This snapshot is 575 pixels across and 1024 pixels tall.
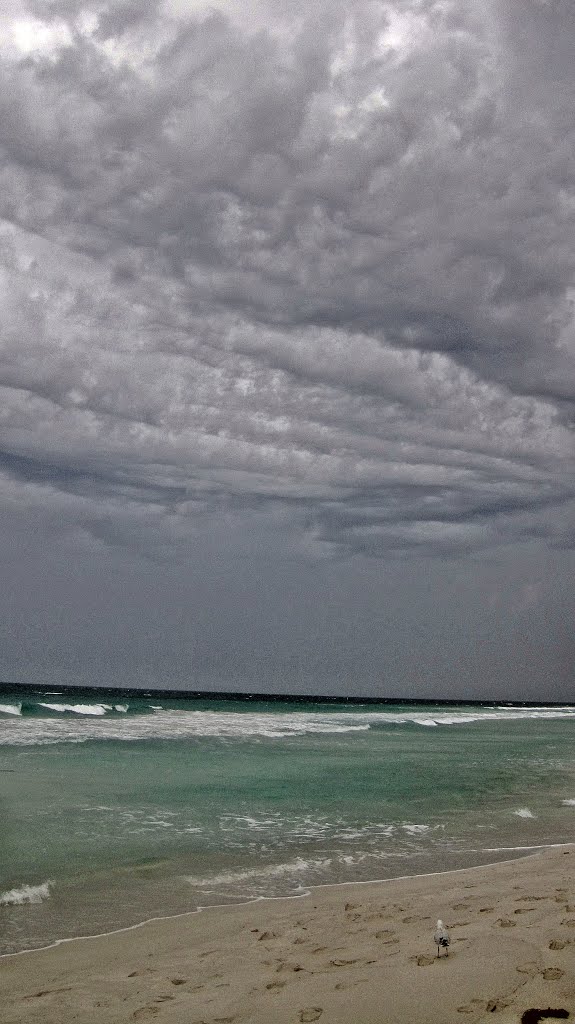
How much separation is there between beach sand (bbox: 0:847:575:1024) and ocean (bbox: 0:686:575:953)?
3.22ft

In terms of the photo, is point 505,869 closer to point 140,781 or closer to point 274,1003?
point 274,1003

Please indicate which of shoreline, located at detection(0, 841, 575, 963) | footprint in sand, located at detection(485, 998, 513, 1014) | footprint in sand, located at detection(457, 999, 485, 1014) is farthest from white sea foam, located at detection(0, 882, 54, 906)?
footprint in sand, located at detection(485, 998, 513, 1014)

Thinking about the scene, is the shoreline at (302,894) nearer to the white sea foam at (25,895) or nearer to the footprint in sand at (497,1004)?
the white sea foam at (25,895)

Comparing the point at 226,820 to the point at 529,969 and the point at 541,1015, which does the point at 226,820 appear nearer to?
the point at 529,969

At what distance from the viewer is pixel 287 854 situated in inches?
458

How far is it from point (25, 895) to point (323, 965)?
15.0 feet

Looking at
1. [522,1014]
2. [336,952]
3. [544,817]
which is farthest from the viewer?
[544,817]

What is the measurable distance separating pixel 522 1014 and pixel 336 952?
249 cm

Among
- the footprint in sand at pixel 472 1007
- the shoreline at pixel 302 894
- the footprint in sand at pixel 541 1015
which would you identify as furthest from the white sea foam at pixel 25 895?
the footprint in sand at pixel 541 1015

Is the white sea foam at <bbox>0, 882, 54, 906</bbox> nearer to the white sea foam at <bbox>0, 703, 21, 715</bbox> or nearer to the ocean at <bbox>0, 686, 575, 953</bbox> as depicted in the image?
the ocean at <bbox>0, 686, 575, 953</bbox>

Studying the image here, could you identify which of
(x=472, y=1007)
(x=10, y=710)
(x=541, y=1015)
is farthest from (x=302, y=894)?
(x=10, y=710)

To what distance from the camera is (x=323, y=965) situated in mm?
6492

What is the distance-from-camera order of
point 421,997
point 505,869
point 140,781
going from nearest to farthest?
point 421,997 < point 505,869 < point 140,781

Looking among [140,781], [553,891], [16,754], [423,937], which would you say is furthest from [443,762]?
[423,937]
